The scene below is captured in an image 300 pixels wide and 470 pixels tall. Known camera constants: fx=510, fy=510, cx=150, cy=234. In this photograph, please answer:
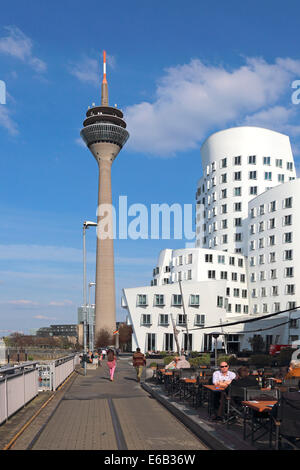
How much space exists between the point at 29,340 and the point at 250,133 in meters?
113

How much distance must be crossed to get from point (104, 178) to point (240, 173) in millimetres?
46237

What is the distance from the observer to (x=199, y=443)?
988 centimetres

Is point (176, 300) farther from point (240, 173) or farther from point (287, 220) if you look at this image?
point (240, 173)

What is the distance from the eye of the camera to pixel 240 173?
83.8 metres

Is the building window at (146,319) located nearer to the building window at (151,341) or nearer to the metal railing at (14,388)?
the building window at (151,341)

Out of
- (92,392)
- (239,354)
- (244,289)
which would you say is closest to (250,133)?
(244,289)

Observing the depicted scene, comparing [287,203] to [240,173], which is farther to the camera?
[240,173]

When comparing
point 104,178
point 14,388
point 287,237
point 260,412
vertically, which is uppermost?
point 104,178

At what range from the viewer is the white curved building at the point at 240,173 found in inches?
3275

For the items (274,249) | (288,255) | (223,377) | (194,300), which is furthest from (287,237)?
(223,377)

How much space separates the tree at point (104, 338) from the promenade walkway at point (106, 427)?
318 ft

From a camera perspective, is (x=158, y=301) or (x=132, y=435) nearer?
(x=132, y=435)

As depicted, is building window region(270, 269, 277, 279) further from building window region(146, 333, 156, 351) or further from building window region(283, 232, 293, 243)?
building window region(146, 333, 156, 351)
